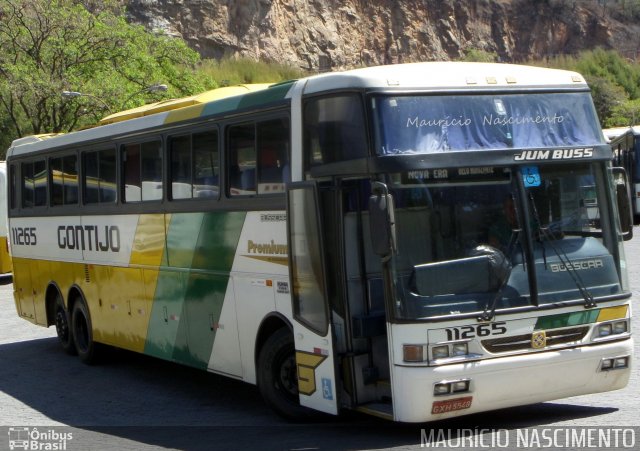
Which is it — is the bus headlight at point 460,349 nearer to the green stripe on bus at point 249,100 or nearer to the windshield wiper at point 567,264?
the windshield wiper at point 567,264

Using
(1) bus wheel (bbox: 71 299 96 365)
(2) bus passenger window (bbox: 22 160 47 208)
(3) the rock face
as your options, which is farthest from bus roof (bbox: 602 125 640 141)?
(3) the rock face

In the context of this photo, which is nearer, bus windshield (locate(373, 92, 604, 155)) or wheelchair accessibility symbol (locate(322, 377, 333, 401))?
bus windshield (locate(373, 92, 604, 155))

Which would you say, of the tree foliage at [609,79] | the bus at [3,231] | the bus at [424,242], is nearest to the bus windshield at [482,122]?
the bus at [424,242]

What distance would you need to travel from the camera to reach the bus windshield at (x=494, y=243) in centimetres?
817

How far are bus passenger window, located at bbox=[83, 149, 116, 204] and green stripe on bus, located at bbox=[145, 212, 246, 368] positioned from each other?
181 centimetres

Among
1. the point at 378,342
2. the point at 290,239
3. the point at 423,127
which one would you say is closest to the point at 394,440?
the point at 378,342

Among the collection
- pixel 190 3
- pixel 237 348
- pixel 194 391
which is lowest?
pixel 194 391

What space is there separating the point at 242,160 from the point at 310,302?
1793 mm

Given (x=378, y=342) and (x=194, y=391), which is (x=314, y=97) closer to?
(x=378, y=342)

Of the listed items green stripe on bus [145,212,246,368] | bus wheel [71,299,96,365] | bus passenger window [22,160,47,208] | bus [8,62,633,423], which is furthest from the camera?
bus passenger window [22,160,47,208]

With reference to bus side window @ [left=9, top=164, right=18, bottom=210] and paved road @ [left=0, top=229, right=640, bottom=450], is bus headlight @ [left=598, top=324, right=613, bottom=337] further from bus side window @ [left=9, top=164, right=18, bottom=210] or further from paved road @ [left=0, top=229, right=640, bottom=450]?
bus side window @ [left=9, top=164, right=18, bottom=210]

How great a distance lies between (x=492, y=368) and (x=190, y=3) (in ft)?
242

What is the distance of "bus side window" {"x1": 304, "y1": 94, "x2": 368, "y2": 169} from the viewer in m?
8.41

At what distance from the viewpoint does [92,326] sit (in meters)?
13.9
